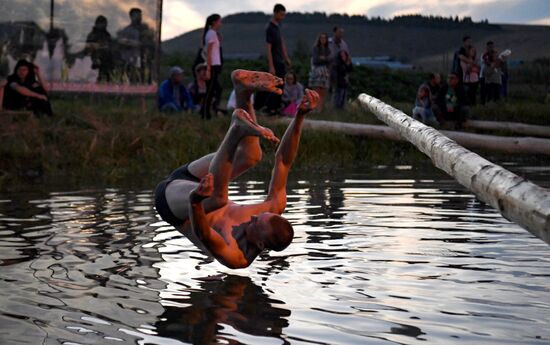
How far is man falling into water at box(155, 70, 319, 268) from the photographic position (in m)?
7.42

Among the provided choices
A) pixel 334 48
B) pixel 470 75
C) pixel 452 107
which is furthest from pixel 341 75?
pixel 452 107

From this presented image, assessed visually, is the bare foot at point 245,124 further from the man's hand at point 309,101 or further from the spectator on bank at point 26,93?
the spectator on bank at point 26,93

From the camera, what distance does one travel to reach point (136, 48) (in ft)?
73.7

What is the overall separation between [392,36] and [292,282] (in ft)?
393

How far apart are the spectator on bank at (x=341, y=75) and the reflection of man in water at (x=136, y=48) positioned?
3.78 meters

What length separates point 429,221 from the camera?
11.0 meters

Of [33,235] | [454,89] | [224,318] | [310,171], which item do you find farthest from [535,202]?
[454,89]

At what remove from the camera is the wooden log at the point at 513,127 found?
64.4 ft

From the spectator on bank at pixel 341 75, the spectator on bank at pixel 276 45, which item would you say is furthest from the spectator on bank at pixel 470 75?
the spectator on bank at pixel 276 45

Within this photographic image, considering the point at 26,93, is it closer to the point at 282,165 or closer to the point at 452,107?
the point at 452,107

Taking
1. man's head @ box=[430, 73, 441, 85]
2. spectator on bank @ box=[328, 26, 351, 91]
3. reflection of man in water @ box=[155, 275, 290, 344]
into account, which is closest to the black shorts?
reflection of man in water @ box=[155, 275, 290, 344]

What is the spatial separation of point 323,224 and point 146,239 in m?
1.79

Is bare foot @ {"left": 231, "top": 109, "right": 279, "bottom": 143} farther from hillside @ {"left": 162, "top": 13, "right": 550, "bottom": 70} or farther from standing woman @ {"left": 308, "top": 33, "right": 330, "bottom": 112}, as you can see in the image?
hillside @ {"left": 162, "top": 13, "right": 550, "bottom": 70}

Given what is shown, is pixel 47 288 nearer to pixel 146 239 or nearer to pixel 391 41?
pixel 146 239
